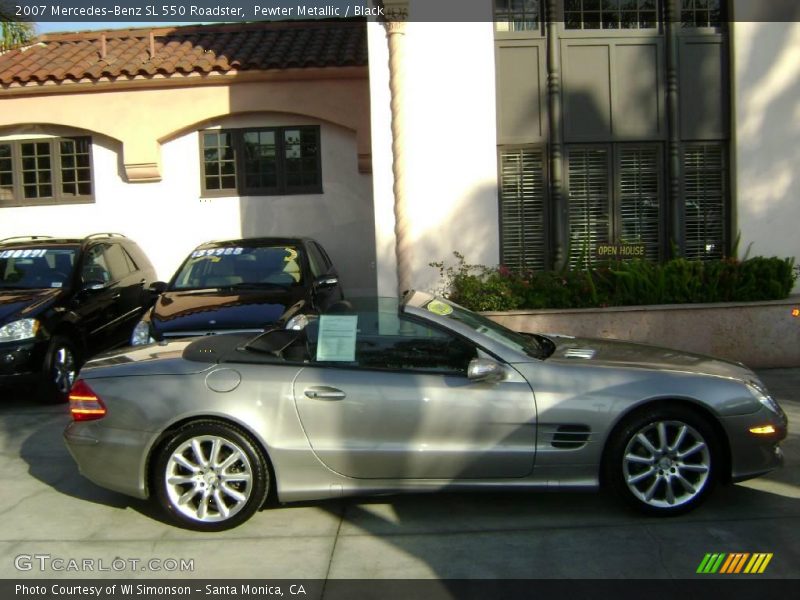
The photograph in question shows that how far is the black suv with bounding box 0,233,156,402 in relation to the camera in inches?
336

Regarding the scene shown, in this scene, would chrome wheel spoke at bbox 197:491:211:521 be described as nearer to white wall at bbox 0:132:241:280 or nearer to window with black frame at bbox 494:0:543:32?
window with black frame at bbox 494:0:543:32

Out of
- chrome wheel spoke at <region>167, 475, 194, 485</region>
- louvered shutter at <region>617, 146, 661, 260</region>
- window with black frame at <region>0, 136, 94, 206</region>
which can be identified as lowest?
chrome wheel spoke at <region>167, 475, 194, 485</region>

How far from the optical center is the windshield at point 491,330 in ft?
18.5

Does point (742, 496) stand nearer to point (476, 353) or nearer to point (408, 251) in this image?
point (476, 353)

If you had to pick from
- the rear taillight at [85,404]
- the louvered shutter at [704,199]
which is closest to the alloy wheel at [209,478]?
the rear taillight at [85,404]

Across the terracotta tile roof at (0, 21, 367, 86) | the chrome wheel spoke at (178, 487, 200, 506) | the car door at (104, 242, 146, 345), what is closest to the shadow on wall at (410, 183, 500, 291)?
the car door at (104, 242, 146, 345)

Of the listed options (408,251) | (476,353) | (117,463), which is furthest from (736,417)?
(408,251)

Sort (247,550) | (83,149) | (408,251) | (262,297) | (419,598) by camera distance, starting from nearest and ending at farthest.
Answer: (419,598) < (247,550) < (262,297) < (408,251) < (83,149)

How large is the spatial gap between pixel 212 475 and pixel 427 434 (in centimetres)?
134

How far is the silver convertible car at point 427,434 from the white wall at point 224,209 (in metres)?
7.97

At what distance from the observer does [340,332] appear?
18.2 ft

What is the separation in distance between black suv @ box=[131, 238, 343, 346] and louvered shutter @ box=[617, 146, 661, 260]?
373 centimetres

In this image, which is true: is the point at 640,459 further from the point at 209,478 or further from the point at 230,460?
the point at 209,478

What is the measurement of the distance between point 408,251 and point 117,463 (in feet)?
17.9
